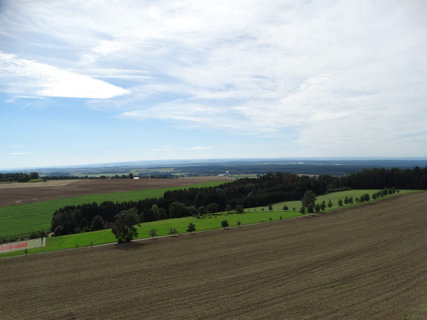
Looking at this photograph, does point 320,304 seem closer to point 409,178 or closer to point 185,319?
point 185,319

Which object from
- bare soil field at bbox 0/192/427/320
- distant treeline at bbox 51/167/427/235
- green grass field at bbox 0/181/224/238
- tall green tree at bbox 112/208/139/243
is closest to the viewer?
bare soil field at bbox 0/192/427/320

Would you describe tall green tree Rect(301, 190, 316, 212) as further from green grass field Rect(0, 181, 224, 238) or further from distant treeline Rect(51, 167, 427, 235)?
green grass field Rect(0, 181, 224, 238)

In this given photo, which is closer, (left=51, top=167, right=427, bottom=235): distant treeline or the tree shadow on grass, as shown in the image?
the tree shadow on grass

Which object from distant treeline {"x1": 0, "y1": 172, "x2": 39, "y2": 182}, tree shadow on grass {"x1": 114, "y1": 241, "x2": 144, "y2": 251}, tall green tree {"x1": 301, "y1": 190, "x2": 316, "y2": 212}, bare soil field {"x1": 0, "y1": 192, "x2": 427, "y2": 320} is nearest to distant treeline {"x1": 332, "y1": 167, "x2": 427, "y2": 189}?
tall green tree {"x1": 301, "y1": 190, "x2": 316, "y2": 212}

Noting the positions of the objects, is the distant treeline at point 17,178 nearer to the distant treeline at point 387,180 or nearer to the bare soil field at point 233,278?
the bare soil field at point 233,278

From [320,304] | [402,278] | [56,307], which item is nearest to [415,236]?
[402,278]

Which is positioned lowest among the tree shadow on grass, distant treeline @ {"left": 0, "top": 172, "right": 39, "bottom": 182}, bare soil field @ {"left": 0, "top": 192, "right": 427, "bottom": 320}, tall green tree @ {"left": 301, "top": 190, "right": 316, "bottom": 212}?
the tree shadow on grass

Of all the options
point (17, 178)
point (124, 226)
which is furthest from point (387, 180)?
point (17, 178)

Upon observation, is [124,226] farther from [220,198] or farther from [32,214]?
[220,198]
